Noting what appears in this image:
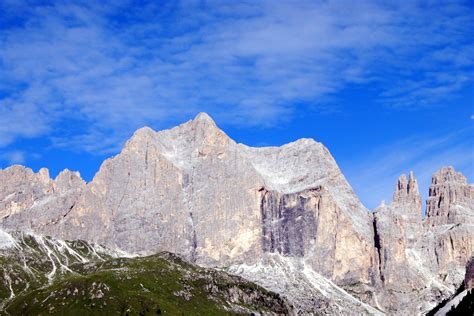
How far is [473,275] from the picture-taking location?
167750 mm

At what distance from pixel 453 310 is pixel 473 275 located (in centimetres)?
1991

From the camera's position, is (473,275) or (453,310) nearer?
(453,310)

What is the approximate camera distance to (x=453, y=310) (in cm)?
15025
